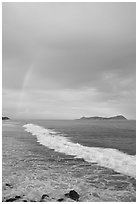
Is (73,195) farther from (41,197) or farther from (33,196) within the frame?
(33,196)

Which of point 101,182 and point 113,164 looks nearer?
point 101,182

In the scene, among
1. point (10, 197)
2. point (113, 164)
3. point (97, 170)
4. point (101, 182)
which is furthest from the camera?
point (113, 164)

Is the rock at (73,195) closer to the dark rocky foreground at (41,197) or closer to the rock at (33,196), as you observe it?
the dark rocky foreground at (41,197)

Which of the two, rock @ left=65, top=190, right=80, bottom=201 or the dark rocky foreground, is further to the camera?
rock @ left=65, top=190, right=80, bottom=201

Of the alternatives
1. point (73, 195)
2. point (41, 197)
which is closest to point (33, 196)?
point (41, 197)

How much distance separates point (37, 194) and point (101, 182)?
7.85 ft

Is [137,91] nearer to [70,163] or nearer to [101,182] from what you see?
[101,182]

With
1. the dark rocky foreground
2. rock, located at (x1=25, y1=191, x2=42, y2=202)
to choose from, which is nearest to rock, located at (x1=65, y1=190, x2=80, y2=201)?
the dark rocky foreground

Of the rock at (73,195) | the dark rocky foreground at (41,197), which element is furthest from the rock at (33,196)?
the rock at (73,195)

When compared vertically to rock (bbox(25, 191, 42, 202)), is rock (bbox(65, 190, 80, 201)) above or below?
above

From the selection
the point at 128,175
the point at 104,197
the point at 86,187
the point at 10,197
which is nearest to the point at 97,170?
the point at 128,175

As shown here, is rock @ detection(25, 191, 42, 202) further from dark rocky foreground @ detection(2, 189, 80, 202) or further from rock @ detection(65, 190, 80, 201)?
rock @ detection(65, 190, 80, 201)

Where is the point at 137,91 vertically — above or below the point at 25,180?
above

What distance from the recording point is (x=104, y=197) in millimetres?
5613
